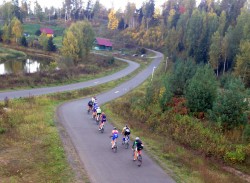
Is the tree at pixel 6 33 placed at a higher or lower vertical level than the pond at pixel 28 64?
higher

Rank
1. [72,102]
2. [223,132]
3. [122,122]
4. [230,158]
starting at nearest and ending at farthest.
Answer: [230,158], [223,132], [122,122], [72,102]

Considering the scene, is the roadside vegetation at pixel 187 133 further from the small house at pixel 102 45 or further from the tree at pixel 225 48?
the small house at pixel 102 45

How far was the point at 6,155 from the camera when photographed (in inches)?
697

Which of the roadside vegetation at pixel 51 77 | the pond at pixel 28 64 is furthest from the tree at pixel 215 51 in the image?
the pond at pixel 28 64

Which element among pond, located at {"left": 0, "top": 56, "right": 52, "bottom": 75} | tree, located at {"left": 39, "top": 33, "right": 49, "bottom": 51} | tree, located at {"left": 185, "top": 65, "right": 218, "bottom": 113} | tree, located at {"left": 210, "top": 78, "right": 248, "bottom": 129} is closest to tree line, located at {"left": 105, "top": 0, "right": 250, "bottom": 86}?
tree, located at {"left": 185, "top": 65, "right": 218, "bottom": 113}

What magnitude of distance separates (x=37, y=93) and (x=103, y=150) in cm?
1912

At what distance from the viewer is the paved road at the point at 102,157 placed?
625 inches

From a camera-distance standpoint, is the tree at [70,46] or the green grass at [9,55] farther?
the green grass at [9,55]

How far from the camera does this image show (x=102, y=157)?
60.5ft

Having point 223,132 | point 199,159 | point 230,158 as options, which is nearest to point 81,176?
point 199,159

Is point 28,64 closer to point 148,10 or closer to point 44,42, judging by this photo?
point 44,42

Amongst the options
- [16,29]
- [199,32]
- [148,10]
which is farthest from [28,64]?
[148,10]

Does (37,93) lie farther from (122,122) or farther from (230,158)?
(230,158)

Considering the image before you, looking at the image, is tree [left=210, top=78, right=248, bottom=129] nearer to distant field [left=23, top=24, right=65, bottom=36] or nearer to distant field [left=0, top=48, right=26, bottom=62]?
distant field [left=0, top=48, right=26, bottom=62]
